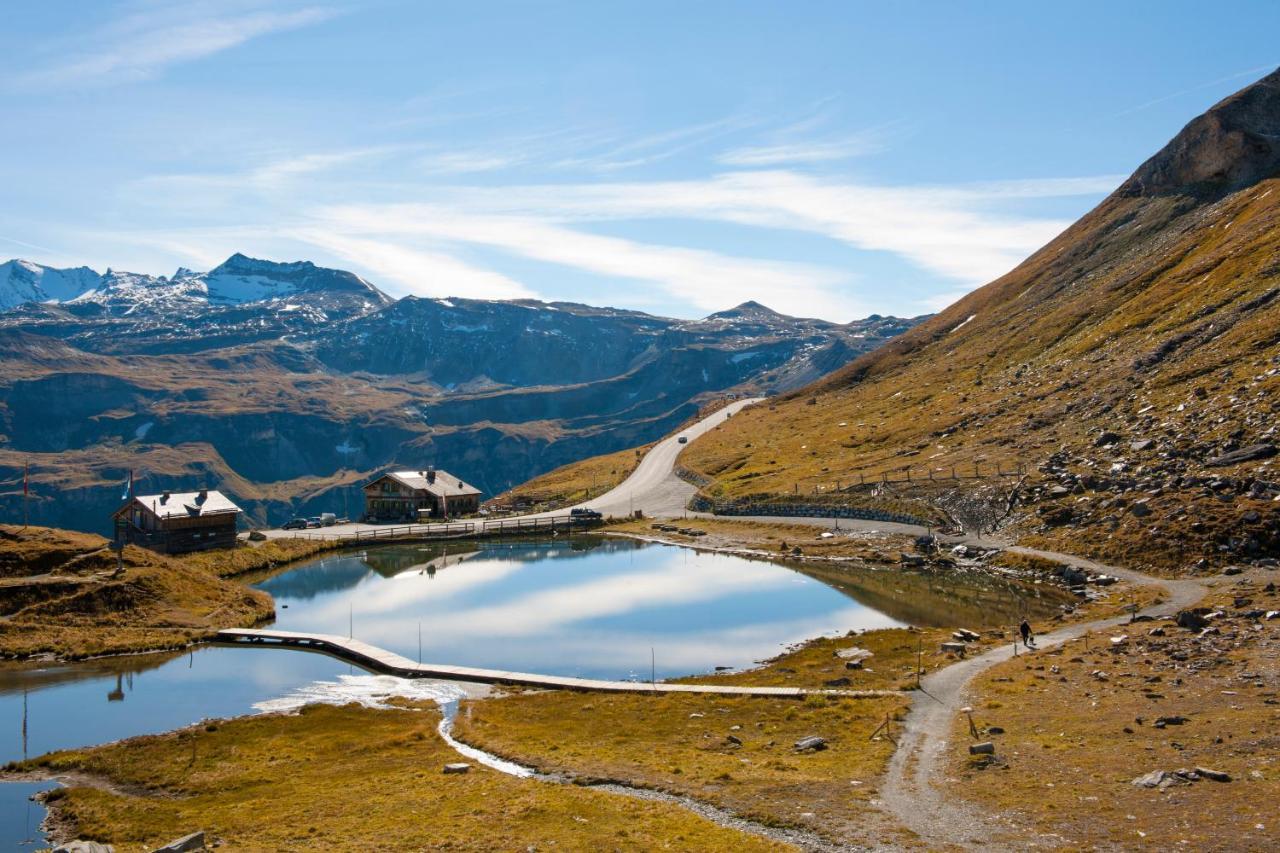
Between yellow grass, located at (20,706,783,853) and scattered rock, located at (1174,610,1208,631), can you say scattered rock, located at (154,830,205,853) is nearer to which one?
yellow grass, located at (20,706,783,853)

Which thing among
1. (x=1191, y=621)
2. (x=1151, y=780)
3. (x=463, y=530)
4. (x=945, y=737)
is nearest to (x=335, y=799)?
(x=945, y=737)

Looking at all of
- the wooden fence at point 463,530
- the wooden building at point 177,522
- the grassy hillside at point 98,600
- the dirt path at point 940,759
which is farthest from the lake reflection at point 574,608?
the dirt path at point 940,759

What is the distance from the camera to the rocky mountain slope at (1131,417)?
83.9 meters

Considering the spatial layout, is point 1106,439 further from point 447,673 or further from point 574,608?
point 447,673

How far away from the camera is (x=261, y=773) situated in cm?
4500

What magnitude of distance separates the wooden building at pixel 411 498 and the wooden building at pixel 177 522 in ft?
147

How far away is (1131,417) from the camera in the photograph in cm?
11112

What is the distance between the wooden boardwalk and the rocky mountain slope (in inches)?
1718

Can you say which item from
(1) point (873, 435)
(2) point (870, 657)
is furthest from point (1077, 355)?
(2) point (870, 657)

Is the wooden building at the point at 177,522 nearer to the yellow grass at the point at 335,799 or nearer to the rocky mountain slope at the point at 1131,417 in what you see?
the yellow grass at the point at 335,799

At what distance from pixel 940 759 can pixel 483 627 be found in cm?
5342

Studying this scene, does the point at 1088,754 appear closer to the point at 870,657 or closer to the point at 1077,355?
the point at 870,657

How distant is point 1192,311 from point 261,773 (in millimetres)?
142302

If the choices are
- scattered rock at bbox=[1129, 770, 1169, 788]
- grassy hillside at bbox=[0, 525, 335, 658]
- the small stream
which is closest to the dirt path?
scattered rock at bbox=[1129, 770, 1169, 788]
